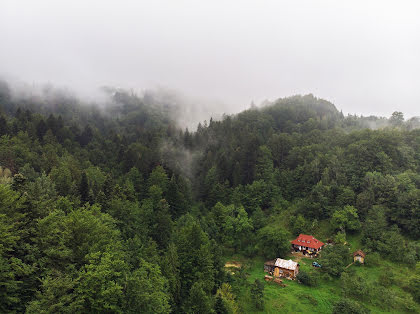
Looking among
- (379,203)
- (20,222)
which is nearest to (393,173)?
(379,203)

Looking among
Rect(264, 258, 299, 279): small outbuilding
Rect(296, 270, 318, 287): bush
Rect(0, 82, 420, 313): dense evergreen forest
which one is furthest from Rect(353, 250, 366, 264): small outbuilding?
Rect(264, 258, 299, 279): small outbuilding

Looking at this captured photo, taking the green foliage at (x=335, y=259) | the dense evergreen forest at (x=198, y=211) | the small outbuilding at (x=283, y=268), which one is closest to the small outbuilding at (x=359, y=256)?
the dense evergreen forest at (x=198, y=211)

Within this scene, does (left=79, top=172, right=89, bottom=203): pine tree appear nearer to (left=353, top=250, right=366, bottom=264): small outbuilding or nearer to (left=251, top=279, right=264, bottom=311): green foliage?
(left=251, top=279, right=264, bottom=311): green foliage

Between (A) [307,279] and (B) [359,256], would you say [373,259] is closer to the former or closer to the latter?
(B) [359,256]

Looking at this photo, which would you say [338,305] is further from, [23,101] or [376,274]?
[23,101]

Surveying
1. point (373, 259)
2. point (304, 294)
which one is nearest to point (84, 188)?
point (304, 294)

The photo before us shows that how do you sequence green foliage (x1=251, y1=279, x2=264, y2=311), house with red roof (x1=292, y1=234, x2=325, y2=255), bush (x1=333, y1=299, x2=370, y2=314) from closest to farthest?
bush (x1=333, y1=299, x2=370, y2=314) → green foliage (x1=251, y1=279, x2=264, y2=311) → house with red roof (x1=292, y1=234, x2=325, y2=255)
